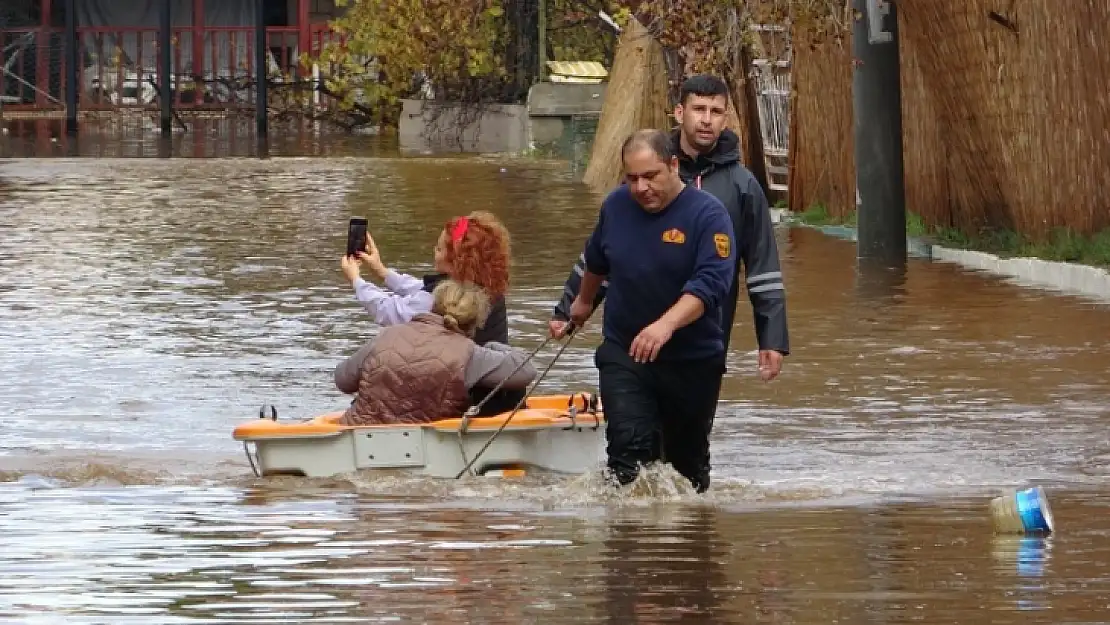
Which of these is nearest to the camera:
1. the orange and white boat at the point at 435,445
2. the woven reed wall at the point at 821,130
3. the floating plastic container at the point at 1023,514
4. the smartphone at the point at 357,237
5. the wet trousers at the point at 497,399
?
the floating plastic container at the point at 1023,514

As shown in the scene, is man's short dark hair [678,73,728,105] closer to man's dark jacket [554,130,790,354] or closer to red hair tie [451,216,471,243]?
man's dark jacket [554,130,790,354]

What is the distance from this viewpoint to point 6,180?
29500mm

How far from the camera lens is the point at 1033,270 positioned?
17188 millimetres

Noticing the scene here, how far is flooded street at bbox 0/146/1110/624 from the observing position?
22.8 feet

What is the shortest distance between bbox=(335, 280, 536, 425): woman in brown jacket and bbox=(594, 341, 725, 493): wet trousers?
92 cm

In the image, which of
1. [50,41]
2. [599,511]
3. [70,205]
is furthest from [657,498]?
[50,41]

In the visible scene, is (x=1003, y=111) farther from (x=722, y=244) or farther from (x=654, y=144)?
(x=654, y=144)

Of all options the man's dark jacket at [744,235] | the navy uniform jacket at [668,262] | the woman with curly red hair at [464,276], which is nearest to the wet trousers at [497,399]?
the woman with curly red hair at [464,276]

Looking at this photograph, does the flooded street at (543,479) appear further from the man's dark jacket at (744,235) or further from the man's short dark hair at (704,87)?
the man's short dark hair at (704,87)

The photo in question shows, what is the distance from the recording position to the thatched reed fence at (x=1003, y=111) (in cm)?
1683

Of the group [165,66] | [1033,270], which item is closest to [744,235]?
[1033,270]

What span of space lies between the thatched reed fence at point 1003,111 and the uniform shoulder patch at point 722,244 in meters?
8.66

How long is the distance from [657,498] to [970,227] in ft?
35.5

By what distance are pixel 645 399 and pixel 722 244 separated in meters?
0.62
